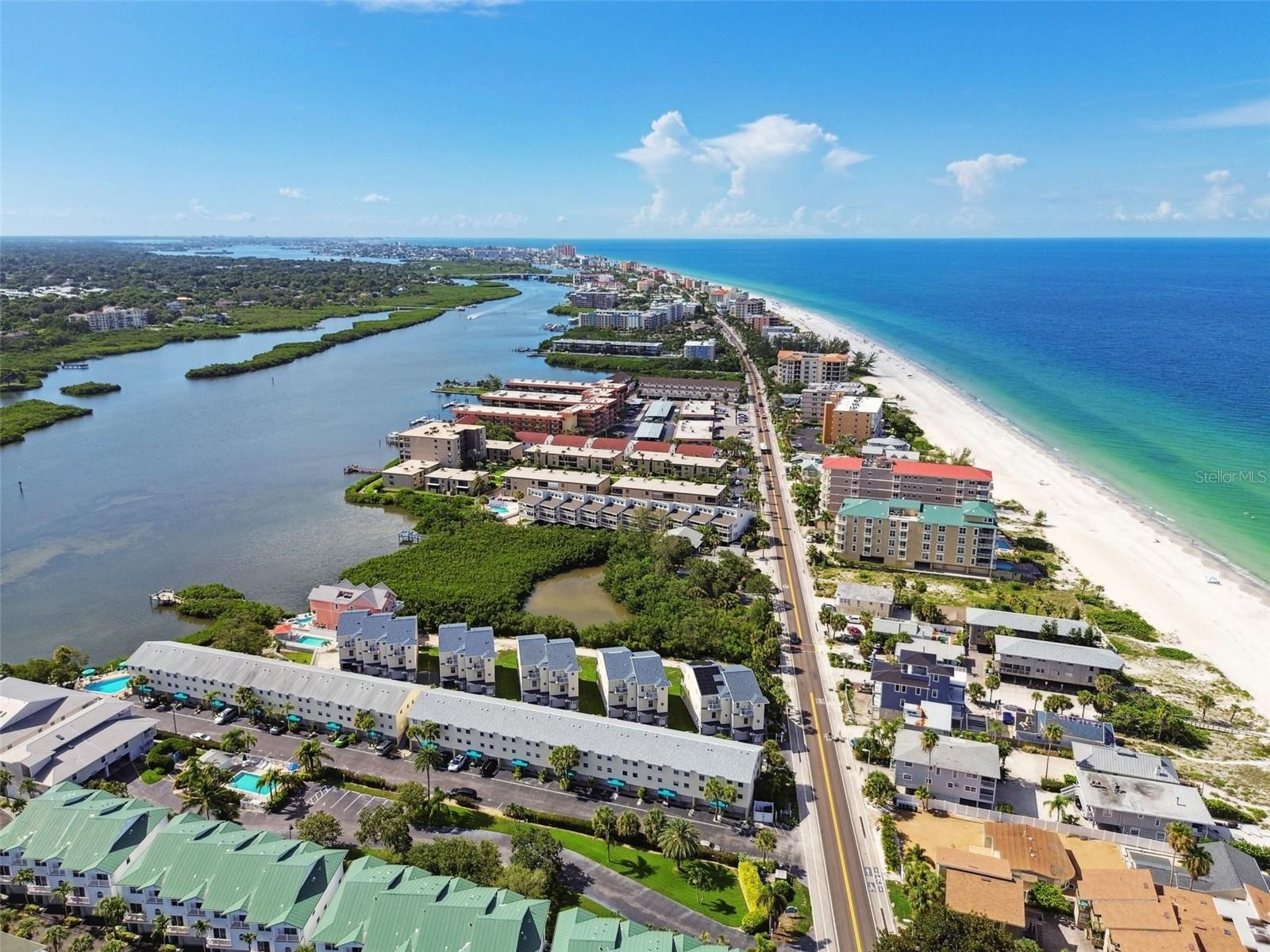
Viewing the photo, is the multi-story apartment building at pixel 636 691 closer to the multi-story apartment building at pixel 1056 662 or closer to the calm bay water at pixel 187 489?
the multi-story apartment building at pixel 1056 662

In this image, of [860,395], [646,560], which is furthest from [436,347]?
[646,560]

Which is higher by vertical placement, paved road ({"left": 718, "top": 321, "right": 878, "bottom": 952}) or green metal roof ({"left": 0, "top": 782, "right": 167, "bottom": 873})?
green metal roof ({"left": 0, "top": 782, "right": 167, "bottom": 873})

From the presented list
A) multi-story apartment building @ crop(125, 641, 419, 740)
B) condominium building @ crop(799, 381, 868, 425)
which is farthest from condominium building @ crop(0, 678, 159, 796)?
condominium building @ crop(799, 381, 868, 425)

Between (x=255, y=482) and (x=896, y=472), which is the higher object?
(x=896, y=472)

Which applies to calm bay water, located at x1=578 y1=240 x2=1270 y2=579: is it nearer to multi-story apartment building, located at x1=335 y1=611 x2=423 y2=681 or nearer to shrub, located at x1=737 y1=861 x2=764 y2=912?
shrub, located at x1=737 y1=861 x2=764 y2=912

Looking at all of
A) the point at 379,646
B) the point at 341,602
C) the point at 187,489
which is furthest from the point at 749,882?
the point at 187,489

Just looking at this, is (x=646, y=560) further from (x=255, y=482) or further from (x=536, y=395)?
(x=536, y=395)
